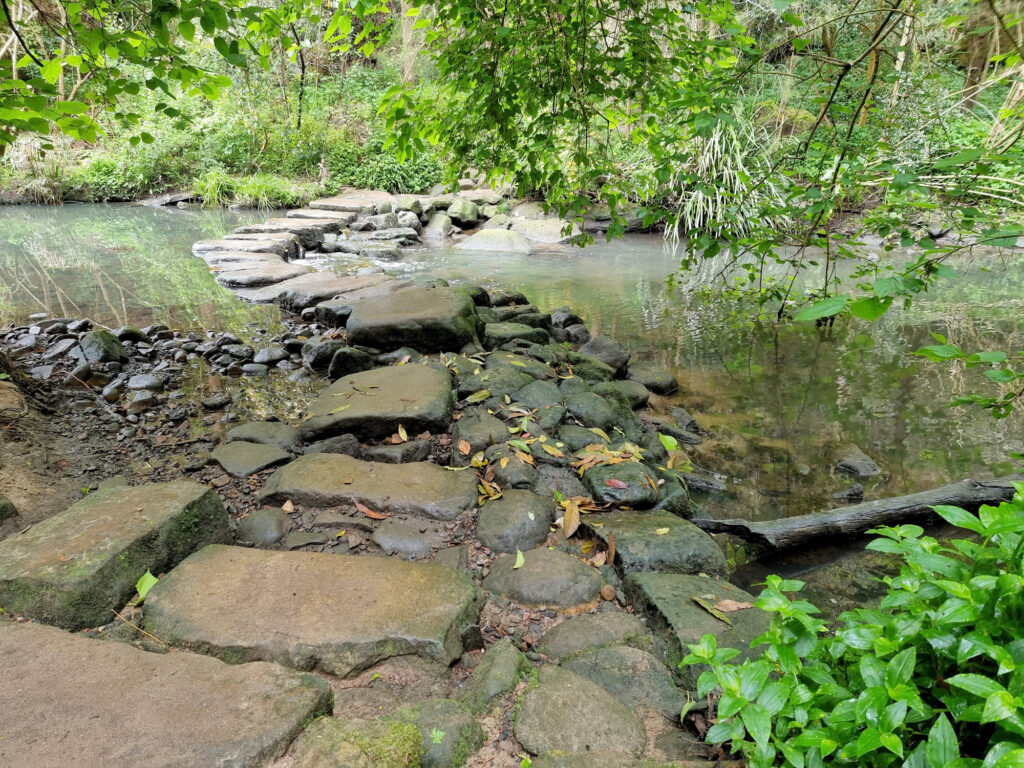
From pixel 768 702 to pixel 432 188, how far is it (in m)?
14.3

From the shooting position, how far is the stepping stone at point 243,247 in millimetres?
7688

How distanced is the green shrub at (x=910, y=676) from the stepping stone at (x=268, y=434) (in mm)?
2257

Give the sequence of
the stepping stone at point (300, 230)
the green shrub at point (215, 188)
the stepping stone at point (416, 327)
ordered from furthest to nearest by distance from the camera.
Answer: the green shrub at point (215, 188)
the stepping stone at point (300, 230)
the stepping stone at point (416, 327)

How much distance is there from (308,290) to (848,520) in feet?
15.9

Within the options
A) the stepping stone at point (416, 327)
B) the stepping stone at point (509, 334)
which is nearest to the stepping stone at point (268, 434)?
the stepping stone at point (416, 327)

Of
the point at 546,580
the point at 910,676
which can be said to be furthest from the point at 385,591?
the point at 910,676

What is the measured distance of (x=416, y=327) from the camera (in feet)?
13.0

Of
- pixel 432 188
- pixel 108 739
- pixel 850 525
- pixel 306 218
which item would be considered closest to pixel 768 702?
pixel 108 739

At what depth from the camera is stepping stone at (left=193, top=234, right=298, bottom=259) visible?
7.69 meters

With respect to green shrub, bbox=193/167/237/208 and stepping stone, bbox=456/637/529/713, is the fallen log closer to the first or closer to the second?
stepping stone, bbox=456/637/529/713

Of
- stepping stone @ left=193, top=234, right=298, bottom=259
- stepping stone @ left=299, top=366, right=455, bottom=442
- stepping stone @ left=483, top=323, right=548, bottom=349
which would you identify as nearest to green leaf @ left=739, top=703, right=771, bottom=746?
stepping stone @ left=299, top=366, right=455, bottom=442

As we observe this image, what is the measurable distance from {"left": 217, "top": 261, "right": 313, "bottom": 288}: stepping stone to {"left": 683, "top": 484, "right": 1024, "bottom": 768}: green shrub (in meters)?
6.24

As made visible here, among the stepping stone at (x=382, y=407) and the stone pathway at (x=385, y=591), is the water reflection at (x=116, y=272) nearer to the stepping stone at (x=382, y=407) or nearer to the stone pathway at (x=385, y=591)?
the stone pathway at (x=385, y=591)

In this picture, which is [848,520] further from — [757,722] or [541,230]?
[541,230]
